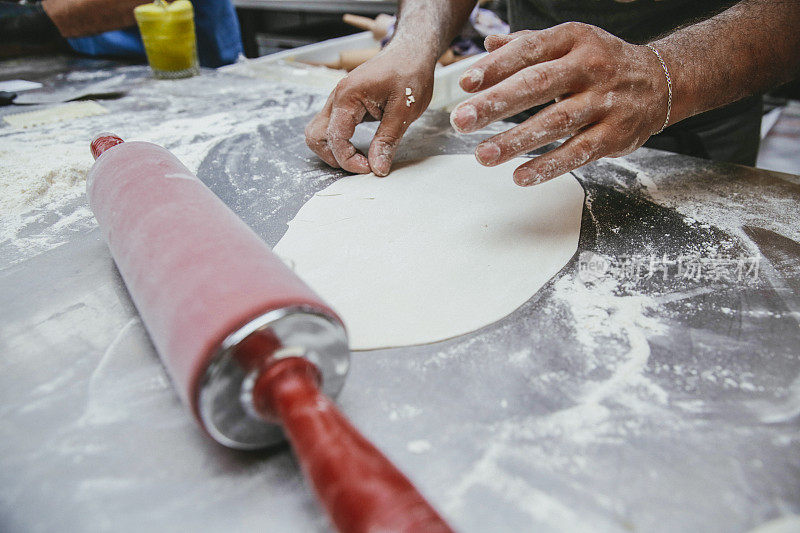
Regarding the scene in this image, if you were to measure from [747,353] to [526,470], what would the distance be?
1.40 feet

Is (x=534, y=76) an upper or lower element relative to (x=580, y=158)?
upper

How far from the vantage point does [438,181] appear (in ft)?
4.14

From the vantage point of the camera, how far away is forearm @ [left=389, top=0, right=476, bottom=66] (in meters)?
1.39

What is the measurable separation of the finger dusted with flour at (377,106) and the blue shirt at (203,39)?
1.74 metres

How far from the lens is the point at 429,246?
99 cm

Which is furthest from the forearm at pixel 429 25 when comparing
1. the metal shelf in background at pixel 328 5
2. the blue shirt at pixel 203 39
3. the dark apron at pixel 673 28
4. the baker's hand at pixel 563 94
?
the metal shelf in background at pixel 328 5

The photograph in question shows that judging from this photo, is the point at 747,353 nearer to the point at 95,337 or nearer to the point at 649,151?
the point at 649,151

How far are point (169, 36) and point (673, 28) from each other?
197 cm

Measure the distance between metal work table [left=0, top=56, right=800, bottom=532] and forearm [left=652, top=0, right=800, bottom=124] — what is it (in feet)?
0.87

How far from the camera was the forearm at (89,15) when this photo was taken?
2354mm

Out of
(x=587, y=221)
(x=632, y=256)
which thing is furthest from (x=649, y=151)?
(x=632, y=256)

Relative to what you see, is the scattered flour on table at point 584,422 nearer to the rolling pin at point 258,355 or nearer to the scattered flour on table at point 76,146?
the rolling pin at point 258,355

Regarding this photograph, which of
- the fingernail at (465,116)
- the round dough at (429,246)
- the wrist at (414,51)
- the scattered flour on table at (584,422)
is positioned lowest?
the scattered flour on table at (584,422)

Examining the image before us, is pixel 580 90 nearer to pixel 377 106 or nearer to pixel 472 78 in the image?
pixel 472 78
